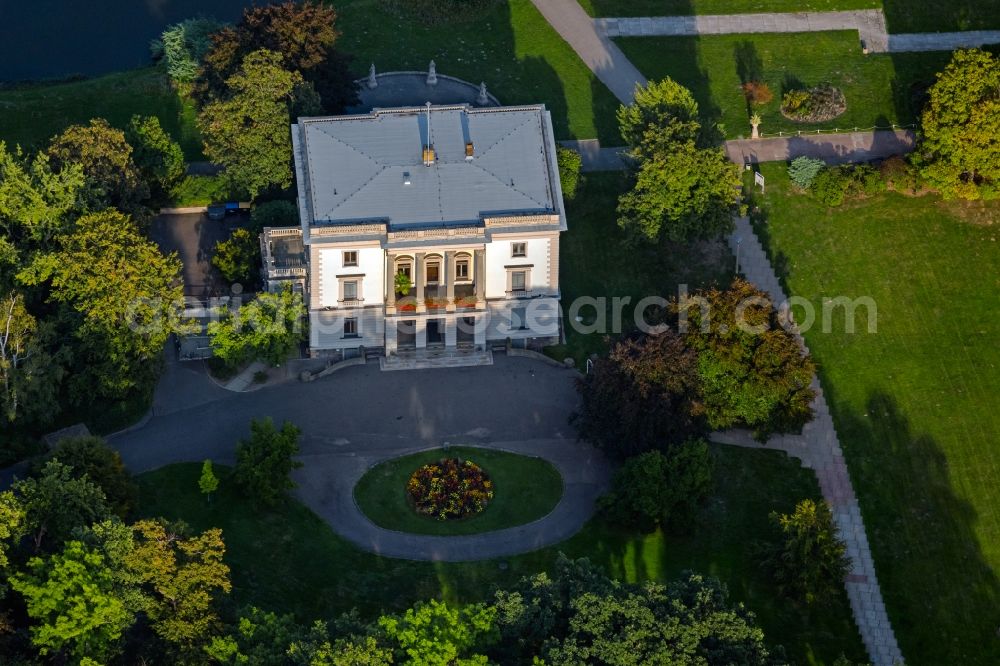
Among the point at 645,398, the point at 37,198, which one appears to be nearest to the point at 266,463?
the point at 645,398

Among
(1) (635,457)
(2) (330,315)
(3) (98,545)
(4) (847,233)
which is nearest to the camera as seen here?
(3) (98,545)

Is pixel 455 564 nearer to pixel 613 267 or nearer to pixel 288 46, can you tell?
pixel 613 267

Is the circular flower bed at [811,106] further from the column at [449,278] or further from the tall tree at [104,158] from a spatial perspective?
the tall tree at [104,158]

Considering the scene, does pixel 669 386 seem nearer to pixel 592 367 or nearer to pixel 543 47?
pixel 592 367

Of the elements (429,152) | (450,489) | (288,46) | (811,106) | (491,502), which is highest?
(288,46)

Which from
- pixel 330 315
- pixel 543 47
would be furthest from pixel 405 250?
pixel 543 47

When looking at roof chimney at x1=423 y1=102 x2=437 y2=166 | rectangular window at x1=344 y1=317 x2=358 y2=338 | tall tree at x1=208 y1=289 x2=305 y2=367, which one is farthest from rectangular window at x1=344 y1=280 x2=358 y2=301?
roof chimney at x1=423 y1=102 x2=437 y2=166

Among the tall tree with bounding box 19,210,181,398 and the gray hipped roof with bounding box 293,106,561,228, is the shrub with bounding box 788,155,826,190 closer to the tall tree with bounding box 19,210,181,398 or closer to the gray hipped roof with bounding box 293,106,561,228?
the gray hipped roof with bounding box 293,106,561,228
